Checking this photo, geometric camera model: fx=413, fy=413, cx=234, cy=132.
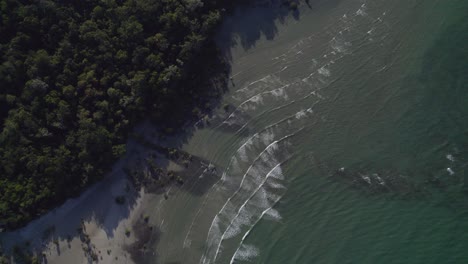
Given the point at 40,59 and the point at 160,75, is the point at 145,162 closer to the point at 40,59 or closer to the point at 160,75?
the point at 160,75

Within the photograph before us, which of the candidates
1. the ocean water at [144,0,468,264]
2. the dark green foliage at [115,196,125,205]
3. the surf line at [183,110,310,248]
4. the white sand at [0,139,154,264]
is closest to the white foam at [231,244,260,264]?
the ocean water at [144,0,468,264]

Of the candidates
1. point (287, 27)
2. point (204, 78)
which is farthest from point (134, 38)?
point (287, 27)

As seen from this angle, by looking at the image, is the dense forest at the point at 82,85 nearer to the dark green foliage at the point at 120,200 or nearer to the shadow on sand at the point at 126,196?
the shadow on sand at the point at 126,196

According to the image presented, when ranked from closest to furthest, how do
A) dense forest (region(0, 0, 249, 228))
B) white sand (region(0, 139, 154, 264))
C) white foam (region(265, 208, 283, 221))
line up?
dense forest (region(0, 0, 249, 228))
white sand (region(0, 139, 154, 264))
white foam (region(265, 208, 283, 221))

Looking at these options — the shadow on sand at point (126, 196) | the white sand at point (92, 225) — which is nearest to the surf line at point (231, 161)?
the shadow on sand at point (126, 196)

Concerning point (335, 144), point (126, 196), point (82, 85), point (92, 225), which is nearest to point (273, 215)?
point (335, 144)

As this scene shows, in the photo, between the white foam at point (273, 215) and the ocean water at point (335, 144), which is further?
the white foam at point (273, 215)

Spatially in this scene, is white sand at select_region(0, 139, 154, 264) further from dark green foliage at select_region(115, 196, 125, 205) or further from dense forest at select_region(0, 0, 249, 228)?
dense forest at select_region(0, 0, 249, 228)
